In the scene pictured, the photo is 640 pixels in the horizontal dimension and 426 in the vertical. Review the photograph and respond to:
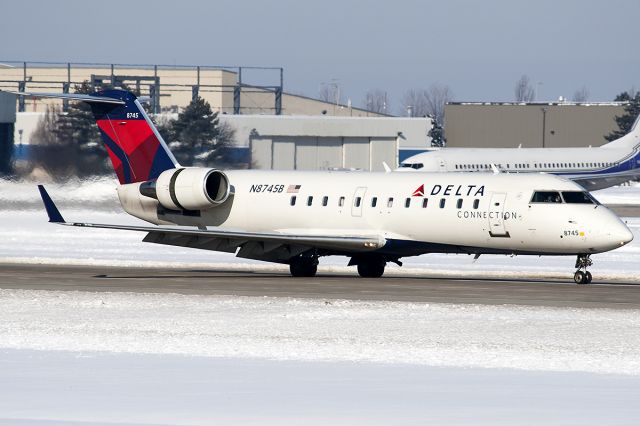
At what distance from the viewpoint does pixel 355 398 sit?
44.0 feet

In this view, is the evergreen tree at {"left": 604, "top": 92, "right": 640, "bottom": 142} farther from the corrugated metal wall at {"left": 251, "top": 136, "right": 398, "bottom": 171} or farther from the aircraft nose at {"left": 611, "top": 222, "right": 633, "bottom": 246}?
the aircraft nose at {"left": 611, "top": 222, "right": 633, "bottom": 246}

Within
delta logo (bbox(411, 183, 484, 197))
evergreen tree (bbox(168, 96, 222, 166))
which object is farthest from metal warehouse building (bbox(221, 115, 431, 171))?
delta logo (bbox(411, 183, 484, 197))

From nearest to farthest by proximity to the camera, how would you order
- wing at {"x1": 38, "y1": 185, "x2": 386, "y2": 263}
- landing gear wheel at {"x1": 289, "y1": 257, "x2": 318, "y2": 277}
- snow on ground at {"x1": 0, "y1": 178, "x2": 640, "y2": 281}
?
wing at {"x1": 38, "y1": 185, "x2": 386, "y2": 263} < landing gear wheel at {"x1": 289, "y1": 257, "x2": 318, "y2": 277} < snow on ground at {"x1": 0, "y1": 178, "x2": 640, "y2": 281}

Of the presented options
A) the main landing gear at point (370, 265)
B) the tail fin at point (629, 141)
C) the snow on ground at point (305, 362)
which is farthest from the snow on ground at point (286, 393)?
the tail fin at point (629, 141)

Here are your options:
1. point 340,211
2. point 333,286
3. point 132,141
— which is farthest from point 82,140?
point 333,286

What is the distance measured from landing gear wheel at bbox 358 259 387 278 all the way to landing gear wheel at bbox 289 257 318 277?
3.91 feet

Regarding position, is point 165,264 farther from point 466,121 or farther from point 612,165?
point 466,121

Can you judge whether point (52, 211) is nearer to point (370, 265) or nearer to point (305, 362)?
point (370, 265)

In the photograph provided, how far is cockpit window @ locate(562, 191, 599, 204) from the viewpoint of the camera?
96.6ft

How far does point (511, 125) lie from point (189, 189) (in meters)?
110

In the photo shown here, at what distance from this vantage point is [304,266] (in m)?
32.2

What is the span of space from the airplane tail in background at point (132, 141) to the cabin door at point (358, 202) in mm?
5145

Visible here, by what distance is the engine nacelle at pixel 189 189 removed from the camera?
33.0m

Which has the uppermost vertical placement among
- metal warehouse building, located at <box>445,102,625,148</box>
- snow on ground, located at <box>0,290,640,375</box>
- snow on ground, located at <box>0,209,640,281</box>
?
metal warehouse building, located at <box>445,102,625,148</box>
